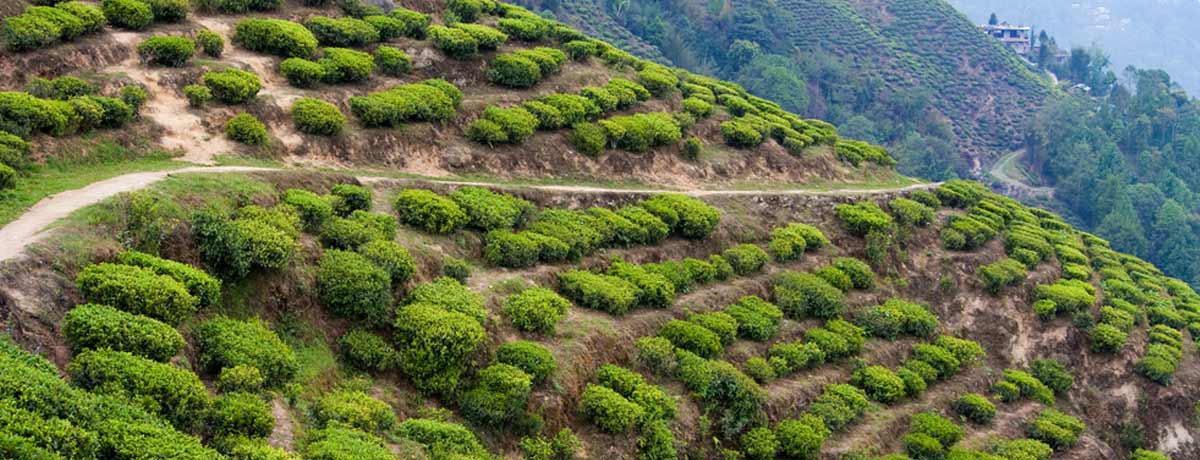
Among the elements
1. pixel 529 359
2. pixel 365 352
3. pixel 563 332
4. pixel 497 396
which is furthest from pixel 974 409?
pixel 365 352

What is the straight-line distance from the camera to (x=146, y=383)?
13.6 metres

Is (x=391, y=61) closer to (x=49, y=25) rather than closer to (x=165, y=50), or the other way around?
(x=165, y=50)

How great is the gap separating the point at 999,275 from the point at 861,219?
617 cm

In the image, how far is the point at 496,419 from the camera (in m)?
19.3

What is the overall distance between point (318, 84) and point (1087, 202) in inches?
3852

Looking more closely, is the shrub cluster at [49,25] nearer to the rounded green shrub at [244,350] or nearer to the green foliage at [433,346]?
the rounded green shrub at [244,350]

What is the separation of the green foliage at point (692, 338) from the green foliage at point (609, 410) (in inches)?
163

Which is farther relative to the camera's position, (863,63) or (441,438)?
(863,63)

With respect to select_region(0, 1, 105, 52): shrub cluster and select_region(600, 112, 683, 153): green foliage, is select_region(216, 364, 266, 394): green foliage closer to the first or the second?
select_region(0, 1, 105, 52): shrub cluster

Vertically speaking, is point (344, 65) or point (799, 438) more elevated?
point (344, 65)

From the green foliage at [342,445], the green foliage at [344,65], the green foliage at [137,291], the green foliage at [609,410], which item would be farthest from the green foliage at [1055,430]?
the green foliage at [137,291]

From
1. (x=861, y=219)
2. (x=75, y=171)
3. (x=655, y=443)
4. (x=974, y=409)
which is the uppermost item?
(x=75, y=171)

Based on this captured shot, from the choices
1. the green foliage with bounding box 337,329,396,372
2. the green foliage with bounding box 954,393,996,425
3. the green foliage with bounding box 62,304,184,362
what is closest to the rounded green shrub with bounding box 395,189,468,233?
the green foliage with bounding box 337,329,396,372

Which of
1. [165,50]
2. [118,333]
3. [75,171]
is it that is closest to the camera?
[118,333]
